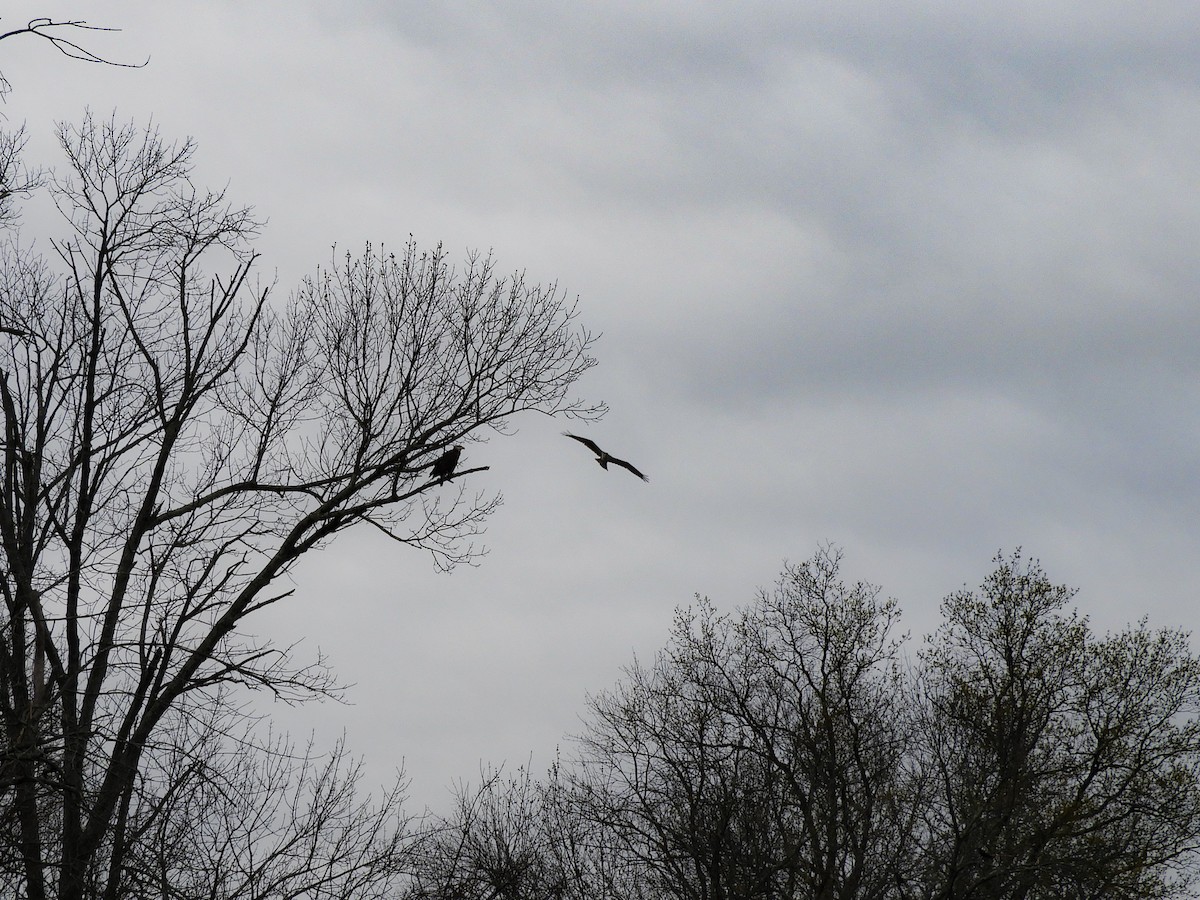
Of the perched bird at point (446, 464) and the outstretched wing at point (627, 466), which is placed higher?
the perched bird at point (446, 464)

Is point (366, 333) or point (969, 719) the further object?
point (969, 719)

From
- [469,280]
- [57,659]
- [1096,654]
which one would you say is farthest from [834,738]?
[57,659]

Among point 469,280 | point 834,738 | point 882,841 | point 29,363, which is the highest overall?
point 469,280

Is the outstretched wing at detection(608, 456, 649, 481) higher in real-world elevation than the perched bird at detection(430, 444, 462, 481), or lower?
lower

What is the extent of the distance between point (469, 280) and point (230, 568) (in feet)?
11.8

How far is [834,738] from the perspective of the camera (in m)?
20.8

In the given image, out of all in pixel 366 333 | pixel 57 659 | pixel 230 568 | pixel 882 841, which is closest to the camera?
pixel 57 659

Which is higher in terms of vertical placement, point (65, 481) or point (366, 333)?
point (366, 333)

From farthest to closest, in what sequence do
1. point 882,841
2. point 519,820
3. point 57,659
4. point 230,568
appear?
point 882,841, point 519,820, point 230,568, point 57,659

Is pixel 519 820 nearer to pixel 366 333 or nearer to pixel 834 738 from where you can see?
pixel 834 738

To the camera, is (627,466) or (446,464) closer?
(627,466)

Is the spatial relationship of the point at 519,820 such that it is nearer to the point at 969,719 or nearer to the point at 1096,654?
the point at 969,719

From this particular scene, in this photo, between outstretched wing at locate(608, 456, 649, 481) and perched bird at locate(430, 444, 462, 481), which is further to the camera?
perched bird at locate(430, 444, 462, 481)

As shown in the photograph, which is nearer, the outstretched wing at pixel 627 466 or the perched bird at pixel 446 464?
the outstretched wing at pixel 627 466
